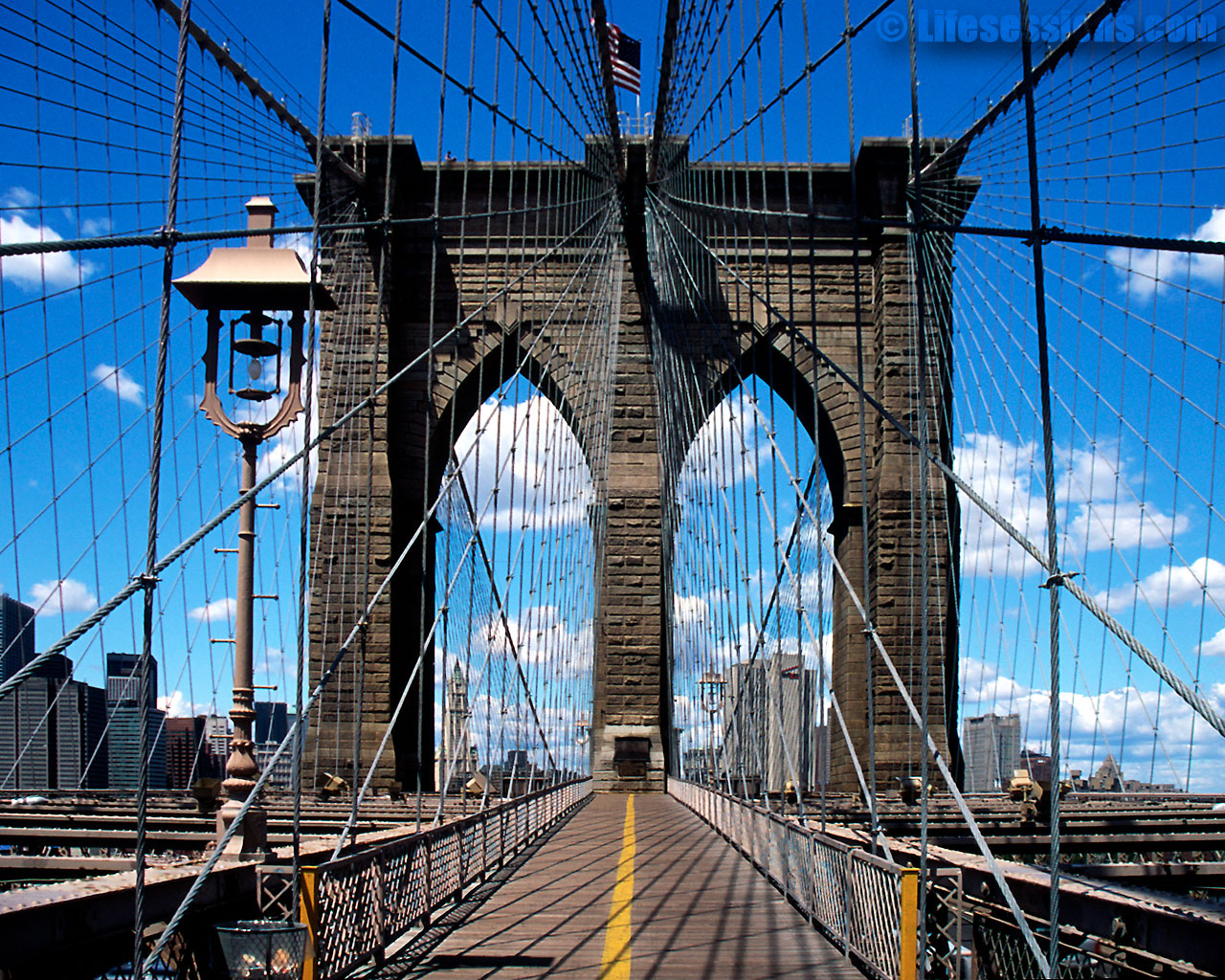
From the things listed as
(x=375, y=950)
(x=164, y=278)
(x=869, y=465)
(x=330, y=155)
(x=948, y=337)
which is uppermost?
(x=330, y=155)

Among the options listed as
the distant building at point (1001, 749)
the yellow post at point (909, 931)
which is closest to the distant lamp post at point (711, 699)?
the distant building at point (1001, 749)

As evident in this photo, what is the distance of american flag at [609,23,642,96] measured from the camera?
21.7m

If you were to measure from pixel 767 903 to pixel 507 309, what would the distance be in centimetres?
1547

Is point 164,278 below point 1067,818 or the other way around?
the other way around

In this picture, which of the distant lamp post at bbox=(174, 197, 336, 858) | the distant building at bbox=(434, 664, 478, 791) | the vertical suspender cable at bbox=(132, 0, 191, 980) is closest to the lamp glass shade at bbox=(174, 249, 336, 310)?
the distant lamp post at bbox=(174, 197, 336, 858)

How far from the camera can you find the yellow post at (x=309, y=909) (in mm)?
4137

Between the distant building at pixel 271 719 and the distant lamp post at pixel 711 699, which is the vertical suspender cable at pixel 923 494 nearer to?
the distant building at pixel 271 719

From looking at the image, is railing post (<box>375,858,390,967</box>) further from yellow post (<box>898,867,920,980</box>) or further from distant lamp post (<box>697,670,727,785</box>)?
distant lamp post (<box>697,670,727,785</box>)

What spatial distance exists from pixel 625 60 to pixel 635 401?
247 inches

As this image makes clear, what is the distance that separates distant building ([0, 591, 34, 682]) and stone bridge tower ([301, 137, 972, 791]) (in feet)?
24.6

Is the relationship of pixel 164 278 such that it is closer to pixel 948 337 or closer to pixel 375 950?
pixel 375 950

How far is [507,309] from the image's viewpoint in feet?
69.7

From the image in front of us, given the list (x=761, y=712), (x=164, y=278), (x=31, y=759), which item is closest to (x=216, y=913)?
(x=164, y=278)

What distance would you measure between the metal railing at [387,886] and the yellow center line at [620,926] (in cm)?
90
